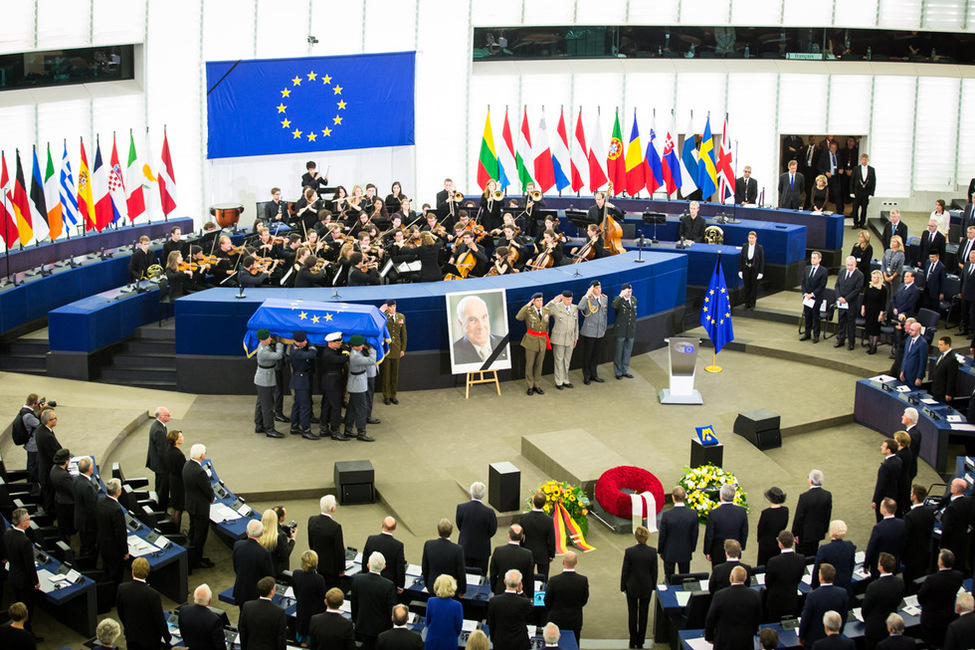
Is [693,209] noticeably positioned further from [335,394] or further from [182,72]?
[182,72]

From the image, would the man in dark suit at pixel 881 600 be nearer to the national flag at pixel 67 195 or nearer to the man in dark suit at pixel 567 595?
the man in dark suit at pixel 567 595

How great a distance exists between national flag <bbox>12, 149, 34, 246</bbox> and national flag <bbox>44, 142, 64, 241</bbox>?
848 millimetres

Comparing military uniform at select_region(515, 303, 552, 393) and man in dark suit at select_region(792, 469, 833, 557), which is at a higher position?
military uniform at select_region(515, 303, 552, 393)

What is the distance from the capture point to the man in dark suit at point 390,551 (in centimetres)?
1152

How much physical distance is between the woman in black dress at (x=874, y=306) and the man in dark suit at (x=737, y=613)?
37.2ft

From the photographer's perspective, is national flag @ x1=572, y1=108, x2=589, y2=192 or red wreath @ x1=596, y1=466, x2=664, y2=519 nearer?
red wreath @ x1=596, y1=466, x2=664, y2=519

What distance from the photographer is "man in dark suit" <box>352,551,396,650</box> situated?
35.8 feet

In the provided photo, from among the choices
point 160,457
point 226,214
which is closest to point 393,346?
point 160,457

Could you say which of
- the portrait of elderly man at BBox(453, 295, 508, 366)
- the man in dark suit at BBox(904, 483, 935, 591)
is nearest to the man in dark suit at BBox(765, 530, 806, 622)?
the man in dark suit at BBox(904, 483, 935, 591)

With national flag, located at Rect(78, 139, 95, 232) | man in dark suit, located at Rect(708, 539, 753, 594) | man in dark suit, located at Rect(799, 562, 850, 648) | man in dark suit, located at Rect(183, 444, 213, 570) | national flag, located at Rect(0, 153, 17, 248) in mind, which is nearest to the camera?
man in dark suit, located at Rect(799, 562, 850, 648)

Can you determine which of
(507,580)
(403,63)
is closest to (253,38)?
(403,63)

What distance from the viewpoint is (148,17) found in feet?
93.7

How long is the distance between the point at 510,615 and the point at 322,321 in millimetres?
7564

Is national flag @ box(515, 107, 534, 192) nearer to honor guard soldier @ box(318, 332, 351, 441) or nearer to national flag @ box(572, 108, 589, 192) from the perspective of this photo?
national flag @ box(572, 108, 589, 192)
